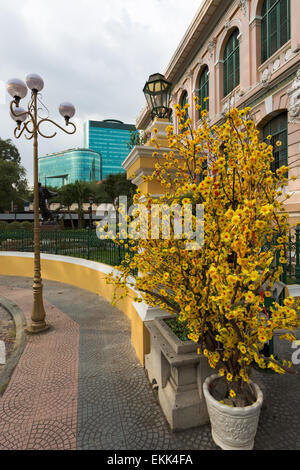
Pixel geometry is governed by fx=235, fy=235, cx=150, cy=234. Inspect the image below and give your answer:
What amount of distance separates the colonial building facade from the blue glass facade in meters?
92.1

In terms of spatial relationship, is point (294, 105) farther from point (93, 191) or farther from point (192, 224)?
point (93, 191)

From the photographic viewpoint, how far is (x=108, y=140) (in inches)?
5005

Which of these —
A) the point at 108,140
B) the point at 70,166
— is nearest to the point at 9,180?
the point at 70,166

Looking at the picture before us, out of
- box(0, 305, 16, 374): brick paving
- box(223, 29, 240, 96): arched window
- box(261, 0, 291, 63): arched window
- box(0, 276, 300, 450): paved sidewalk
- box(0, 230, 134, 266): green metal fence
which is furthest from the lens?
box(223, 29, 240, 96): arched window

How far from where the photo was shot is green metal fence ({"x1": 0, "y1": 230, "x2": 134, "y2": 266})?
24.4 ft

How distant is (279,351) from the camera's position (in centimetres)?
409

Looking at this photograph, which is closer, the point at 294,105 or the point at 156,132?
the point at 156,132

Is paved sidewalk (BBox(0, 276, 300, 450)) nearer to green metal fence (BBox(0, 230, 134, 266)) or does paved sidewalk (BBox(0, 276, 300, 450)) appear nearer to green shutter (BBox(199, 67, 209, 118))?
green metal fence (BBox(0, 230, 134, 266))

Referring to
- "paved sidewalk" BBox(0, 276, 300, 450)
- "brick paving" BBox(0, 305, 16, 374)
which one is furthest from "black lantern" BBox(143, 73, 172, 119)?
"brick paving" BBox(0, 305, 16, 374)

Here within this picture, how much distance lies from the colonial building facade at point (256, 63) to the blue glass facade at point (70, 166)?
92127 mm

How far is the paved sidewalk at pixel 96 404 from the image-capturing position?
2523 mm

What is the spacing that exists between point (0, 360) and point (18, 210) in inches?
→ 2064

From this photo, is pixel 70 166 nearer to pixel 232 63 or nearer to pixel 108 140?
pixel 108 140
